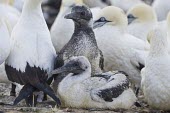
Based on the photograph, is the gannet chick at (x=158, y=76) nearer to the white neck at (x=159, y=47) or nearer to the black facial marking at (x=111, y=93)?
the white neck at (x=159, y=47)

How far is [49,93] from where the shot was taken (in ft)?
35.0

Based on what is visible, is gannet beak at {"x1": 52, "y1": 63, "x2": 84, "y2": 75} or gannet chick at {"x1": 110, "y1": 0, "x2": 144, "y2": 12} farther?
gannet chick at {"x1": 110, "y1": 0, "x2": 144, "y2": 12}

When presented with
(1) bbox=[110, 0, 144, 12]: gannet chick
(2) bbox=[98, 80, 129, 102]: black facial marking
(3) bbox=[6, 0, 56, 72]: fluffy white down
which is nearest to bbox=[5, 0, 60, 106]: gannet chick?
(3) bbox=[6, 0, 56, 72]: fluffy white down

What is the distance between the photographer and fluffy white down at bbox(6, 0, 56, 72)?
1076 centimetres

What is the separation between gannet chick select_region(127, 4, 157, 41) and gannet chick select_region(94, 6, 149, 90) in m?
1.17

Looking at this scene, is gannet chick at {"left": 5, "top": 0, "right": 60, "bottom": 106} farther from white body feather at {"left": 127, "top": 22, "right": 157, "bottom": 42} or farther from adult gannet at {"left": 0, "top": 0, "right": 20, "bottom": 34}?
white body feather at {"left": 127, "top": 22, "right": 157, "bottom": 42}

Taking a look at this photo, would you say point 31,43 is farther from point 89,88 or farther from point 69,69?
point 89,88

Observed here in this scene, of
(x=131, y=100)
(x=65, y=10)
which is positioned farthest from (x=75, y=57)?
(x=65, y=10)

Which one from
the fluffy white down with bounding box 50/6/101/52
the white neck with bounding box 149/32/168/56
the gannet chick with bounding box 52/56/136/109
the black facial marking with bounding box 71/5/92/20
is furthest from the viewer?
the fluffy white down with bounding box 50/6/101/52

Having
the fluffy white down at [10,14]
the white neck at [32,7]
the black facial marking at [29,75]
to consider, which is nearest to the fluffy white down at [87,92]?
the black facial marking at [29,75]

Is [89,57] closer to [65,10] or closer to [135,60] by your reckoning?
[135,60]

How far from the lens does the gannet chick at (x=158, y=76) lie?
35.6 ft

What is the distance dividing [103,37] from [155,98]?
2.28 metres

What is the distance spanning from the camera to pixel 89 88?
34.9ft
